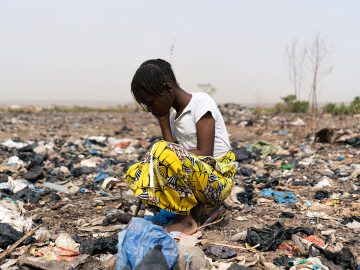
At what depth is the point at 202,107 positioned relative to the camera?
9.39 ft

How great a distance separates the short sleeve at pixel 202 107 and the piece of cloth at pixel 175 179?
0.97 feet

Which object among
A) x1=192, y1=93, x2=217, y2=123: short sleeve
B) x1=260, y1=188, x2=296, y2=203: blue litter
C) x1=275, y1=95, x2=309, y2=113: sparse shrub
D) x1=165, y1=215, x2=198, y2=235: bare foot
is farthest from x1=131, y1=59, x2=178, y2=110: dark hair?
x1=275, y1=95, x2=309, y2=113: sparse shrub

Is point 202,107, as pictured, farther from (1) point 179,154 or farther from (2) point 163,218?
(2) point 163,218

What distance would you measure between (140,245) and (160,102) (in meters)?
0.98

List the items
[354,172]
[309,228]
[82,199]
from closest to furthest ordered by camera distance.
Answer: [309,228]
[82,199]
[354,172]

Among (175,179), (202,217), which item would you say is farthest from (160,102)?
(202,217)

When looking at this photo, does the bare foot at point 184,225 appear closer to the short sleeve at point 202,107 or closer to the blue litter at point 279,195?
the short sleeve at point 202,107

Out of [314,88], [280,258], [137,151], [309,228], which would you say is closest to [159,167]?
[280,258]

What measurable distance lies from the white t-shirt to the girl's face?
134mm

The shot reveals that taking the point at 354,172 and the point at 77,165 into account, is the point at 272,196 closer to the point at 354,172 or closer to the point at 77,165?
the point at 354,172

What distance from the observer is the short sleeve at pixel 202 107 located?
112 inches

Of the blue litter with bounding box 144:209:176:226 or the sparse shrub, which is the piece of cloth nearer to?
the blue litter with bounding box 144:209:176:226

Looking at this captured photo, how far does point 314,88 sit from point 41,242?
7.20 m

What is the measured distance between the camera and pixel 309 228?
2969mm
